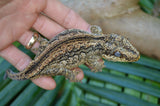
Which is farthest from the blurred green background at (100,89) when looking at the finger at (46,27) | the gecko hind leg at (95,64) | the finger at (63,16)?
the finger at (63,16)

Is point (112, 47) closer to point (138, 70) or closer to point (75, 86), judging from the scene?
point (138, 70)

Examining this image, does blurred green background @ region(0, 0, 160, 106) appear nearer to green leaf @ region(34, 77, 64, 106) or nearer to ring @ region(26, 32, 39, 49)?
green leaf @ region(34, 77, 64, 106)

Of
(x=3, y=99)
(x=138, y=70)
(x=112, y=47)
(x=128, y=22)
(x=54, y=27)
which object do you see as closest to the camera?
(x=3, y=99)

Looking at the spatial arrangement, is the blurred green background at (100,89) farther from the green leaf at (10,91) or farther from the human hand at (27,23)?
the human hand at (27,23)

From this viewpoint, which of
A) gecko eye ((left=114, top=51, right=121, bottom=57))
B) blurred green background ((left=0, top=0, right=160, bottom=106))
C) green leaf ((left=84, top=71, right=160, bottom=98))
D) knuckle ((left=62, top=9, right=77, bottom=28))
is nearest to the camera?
blurred green background ((left=0, top=0, right=160, bottom=106))

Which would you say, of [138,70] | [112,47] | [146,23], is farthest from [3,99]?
[146,23]

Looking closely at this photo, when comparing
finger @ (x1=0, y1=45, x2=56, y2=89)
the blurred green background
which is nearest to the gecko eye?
the blurred green background
